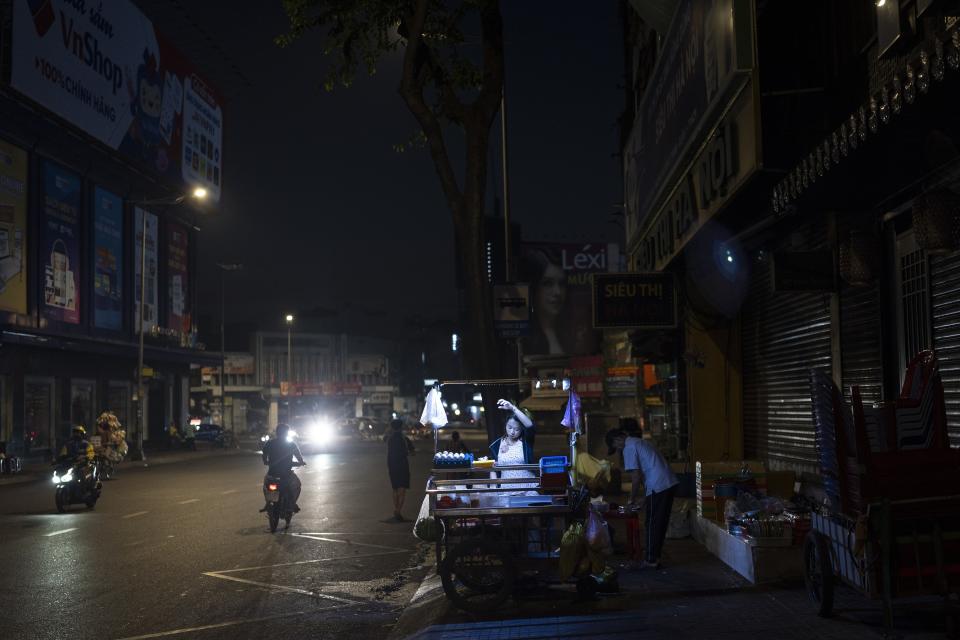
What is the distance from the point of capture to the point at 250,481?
89.5ft

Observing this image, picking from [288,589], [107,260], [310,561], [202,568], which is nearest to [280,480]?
[310,561]

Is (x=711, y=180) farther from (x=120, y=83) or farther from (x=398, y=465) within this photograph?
(x=120, y=83)

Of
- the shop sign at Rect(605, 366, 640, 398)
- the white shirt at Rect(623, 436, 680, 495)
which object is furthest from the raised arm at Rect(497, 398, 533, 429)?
the shop sign at Rect(605, 366, 640, 398)

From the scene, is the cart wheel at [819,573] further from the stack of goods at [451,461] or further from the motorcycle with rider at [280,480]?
the motorcycle with rider at [280,480]

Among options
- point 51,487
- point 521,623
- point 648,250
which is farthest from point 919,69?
point 51,487

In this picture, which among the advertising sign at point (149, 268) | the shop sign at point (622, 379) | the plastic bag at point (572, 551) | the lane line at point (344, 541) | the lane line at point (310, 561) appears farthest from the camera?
the advertising sign at point (149, 268)

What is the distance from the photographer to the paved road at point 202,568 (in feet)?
29.6

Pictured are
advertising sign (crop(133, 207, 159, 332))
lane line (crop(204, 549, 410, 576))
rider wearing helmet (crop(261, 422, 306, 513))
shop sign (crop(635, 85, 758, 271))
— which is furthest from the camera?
advertising sign (crop(133, 207, 159, 332))

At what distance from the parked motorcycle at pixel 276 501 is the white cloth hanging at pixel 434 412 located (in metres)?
3.11

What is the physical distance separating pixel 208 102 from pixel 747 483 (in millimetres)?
54745

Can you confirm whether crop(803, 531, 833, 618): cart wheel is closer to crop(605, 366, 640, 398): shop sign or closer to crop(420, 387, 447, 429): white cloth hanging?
crop(420, 387, 447, 429): white cloth hanging

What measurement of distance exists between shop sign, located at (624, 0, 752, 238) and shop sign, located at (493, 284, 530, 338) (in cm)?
260

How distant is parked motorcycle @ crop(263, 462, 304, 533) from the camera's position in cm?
1569

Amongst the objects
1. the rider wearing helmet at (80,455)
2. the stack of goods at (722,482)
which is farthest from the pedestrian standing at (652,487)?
the rider wearing helmet at (80,455)
